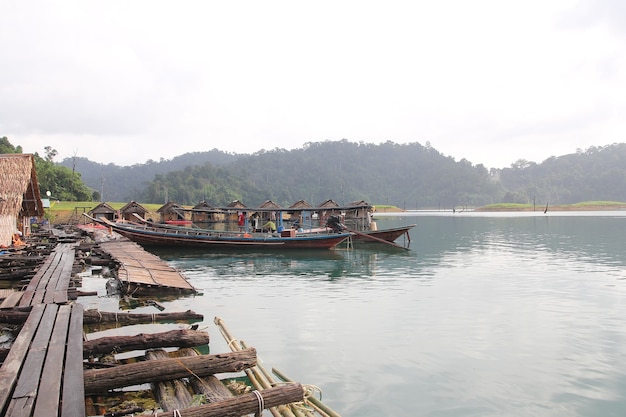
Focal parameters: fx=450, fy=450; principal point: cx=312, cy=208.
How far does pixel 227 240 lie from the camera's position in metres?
27.4

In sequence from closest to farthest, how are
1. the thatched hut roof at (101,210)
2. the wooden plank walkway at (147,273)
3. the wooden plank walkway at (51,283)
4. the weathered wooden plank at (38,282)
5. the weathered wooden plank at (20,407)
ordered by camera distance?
the weathered wooden plank at (20,407), the weathered wooden plank at (38,282), the wooden plank walkway at (51,283), the wooden plank walkway at (147,273), the thatched hut roof at (101,210)

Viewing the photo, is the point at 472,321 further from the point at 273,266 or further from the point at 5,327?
the point at 273,266

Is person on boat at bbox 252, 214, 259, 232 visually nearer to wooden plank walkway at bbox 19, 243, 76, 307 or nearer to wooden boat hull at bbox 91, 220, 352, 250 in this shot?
wooden boat hull at bbox 91, 220, 352, 250

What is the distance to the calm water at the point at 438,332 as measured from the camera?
6.70 metres

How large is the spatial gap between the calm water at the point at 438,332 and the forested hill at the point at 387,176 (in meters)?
92.4

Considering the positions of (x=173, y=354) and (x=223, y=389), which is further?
(x=173, y=354)

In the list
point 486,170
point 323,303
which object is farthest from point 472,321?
point 486,170

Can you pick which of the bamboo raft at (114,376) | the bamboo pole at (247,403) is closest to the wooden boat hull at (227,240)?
the bamboo raft at (114,376)

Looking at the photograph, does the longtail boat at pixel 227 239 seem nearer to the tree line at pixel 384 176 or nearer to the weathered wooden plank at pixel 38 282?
the weathered wooden plank at pixel 38 282

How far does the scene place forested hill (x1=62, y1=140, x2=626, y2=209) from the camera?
130 m

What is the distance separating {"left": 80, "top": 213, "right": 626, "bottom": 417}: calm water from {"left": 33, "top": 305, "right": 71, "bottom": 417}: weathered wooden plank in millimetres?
3360

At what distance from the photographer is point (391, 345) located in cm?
898

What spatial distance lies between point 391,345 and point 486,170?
517 feet

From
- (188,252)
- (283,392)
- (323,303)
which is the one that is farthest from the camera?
(188,252)
